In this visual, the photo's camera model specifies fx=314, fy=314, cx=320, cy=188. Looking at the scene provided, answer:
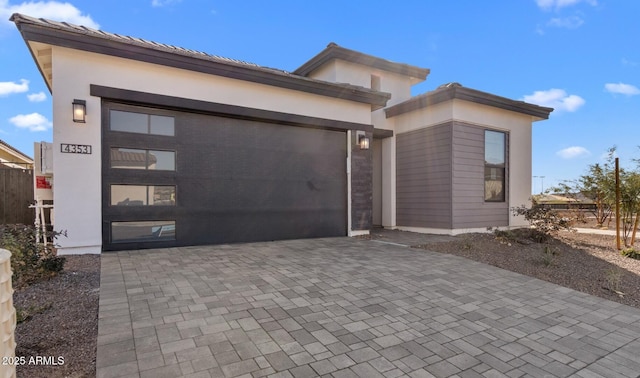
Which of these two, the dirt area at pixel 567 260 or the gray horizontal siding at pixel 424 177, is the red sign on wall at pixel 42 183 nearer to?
the dirt area at pixel 567 260

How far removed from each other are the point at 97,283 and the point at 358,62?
8843 mm

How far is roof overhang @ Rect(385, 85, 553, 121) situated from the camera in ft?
26.4

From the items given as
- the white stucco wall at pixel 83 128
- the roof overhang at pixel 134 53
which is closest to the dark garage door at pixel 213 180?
the white stucco wall at pixel 83 128

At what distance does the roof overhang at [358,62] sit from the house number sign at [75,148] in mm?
6905

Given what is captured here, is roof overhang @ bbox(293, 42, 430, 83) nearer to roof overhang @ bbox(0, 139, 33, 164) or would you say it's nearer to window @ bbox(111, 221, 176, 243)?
window @ bbox(111, 221, 176, 243)

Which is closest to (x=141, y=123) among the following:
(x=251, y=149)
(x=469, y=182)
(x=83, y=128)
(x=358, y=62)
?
(x=83, y=128)

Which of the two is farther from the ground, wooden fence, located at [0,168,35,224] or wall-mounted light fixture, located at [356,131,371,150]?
wall-mounted light fixture, located at [356,131,371,150]

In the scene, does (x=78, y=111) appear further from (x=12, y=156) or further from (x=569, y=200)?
(x=569, y=200)

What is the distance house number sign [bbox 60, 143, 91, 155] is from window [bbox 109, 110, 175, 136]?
1.72 feet

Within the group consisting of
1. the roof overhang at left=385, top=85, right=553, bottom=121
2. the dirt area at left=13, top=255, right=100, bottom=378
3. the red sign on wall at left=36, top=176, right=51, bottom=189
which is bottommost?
the dirt area at left=13, top=255, right=100, bottom=378

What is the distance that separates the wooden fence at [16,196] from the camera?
261 inches

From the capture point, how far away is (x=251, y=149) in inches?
264

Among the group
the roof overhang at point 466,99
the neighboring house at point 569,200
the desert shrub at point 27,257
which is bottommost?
the desert shrub at point 27,257

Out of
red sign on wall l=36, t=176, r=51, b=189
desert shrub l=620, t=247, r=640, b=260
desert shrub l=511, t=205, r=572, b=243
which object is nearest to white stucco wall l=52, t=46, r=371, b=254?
red sign on wall l=36, t=176, r=51, b=189
